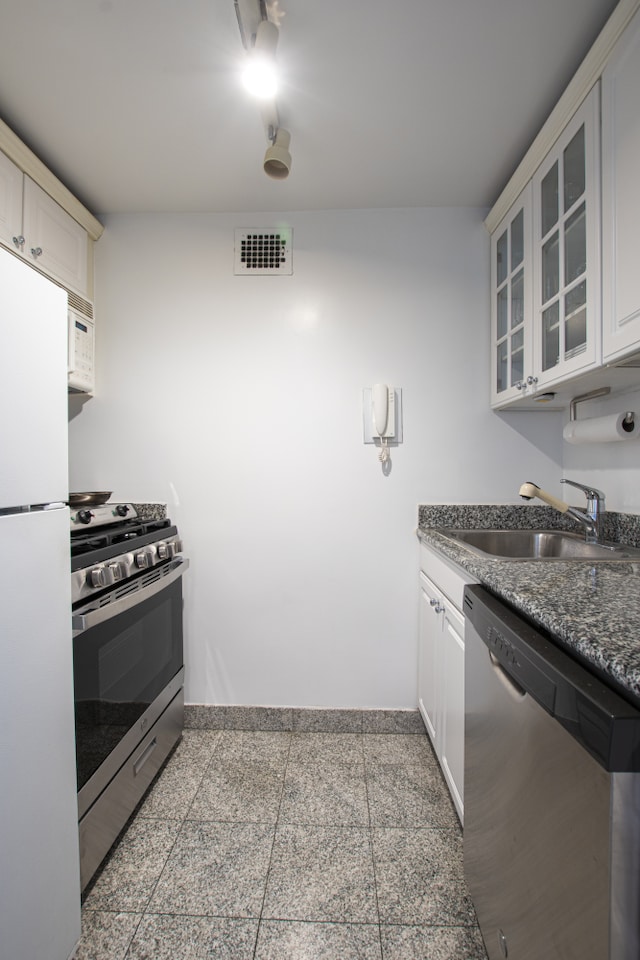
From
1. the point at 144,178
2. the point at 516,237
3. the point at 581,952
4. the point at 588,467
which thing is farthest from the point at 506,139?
the point at 581,952

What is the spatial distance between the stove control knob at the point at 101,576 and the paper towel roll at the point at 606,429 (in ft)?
5.83

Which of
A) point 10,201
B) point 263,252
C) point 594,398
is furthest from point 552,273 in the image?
point 10,201

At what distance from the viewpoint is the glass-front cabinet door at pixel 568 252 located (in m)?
1.17

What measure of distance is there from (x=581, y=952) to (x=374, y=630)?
1440 millimetres

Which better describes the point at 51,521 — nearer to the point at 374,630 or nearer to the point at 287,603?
the point at 287,603

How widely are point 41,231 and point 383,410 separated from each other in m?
1.61

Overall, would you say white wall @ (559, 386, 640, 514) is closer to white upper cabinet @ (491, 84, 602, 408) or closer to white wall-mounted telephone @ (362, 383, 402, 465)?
white upper cabinet @ (491, 84, 602, 408)

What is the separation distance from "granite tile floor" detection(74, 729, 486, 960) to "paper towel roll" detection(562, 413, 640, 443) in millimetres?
1473

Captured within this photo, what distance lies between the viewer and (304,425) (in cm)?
204

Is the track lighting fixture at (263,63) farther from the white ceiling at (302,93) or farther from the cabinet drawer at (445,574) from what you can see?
the cabinet drawer at (445,574)

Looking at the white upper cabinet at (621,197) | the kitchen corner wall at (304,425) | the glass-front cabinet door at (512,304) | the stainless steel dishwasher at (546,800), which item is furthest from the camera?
the kitchen corner wall at (304,425)

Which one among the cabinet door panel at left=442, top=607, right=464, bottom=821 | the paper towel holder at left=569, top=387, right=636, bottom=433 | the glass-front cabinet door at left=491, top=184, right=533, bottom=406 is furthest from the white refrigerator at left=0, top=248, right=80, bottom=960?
the paper towel holder at left=569, top=387, right=636, bottom=433

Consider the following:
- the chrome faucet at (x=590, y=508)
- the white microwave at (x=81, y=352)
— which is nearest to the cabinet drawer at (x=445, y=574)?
the chrome faucet at (x=590, y=508)

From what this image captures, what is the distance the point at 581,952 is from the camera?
61 cm
